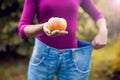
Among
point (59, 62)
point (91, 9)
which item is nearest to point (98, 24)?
point (91, 9)

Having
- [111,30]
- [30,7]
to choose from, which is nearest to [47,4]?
[30,7]

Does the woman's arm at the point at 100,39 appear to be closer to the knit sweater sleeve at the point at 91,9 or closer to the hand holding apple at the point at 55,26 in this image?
the knit sweater sleeve at the point at 91,9

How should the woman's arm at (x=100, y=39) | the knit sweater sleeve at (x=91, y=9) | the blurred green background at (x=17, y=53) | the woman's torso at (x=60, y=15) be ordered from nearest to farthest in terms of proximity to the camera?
1. the woman's torso at (x=60, y=15)
2. the woman's arm at (x=100, y=39)
3. the knit sweater sleeve at (x=91, y=9)
4. the blurred green background at (x=17, y=53)

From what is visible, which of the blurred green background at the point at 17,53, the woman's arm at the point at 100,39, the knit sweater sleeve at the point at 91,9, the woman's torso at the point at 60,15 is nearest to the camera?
the woman's torso at the point at 60,15

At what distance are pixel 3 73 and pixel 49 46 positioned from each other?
2.69 metres

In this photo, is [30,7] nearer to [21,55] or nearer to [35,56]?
[35,56]

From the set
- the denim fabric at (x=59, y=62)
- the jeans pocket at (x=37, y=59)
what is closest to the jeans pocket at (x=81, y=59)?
the denim fabric at (x=59, y=62)

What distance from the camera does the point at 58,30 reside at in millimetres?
1866

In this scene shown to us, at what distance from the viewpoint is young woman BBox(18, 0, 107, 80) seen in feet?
6.88

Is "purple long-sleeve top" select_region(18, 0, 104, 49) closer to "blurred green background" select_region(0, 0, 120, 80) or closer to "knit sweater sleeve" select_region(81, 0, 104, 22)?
"knit sweater sleeve" select_region(81, 0, 104, 22)

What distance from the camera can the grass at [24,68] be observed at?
4695 mm

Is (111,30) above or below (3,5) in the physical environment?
below

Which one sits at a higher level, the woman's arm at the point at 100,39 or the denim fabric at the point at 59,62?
the woman's arm at the point at 100,39

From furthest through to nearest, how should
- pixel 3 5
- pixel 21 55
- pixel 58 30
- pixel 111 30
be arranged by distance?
pixel 111 30
pixel 21 55
pixel 3 5
pixel 58 30
